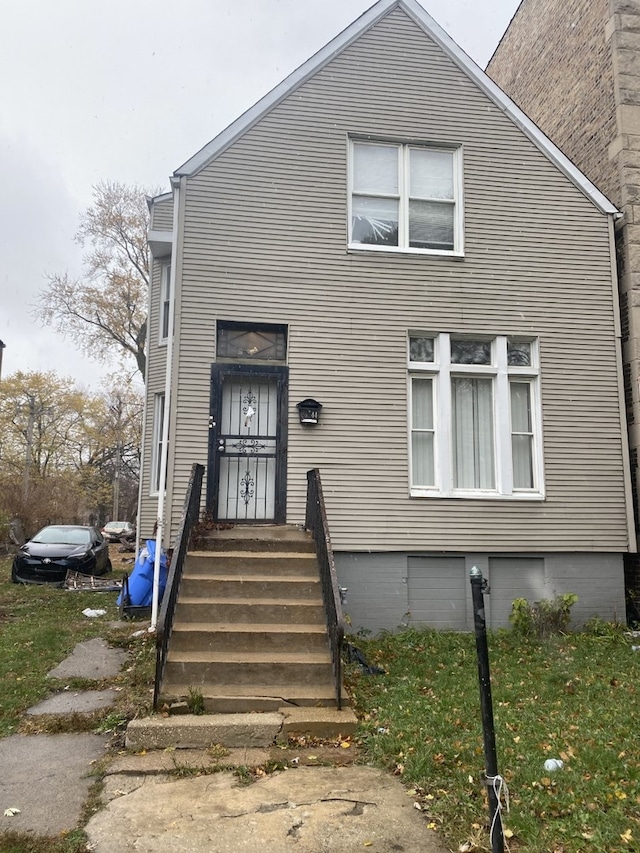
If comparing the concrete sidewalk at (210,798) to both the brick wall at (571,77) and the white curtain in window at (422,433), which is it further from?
the brick wall at (571,77)

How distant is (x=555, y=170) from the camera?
380 inches

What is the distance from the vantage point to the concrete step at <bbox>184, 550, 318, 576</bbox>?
22.5 ft

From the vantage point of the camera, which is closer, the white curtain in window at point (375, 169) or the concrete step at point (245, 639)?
the concrete step at point (245, 639)

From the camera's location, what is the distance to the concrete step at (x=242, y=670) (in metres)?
5.56

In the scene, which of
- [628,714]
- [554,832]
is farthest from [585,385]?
[554,832]

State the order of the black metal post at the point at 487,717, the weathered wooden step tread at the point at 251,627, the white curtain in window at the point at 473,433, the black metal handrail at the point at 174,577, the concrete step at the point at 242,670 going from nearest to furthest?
the black metal post at the point at 487,717 → the black metal handrail at the point at 174,577 → the concrete step at the point at 242,670 → the weathered wooden step tread at the point at 251,627 → the white curtain in window at the point at 473,433

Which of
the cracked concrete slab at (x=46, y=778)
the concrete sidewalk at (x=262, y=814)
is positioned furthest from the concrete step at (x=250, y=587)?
the concrete sidewalk at (x=262, y=814)

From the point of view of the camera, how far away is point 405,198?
30.6ft

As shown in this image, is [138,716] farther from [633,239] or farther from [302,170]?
[633,239]

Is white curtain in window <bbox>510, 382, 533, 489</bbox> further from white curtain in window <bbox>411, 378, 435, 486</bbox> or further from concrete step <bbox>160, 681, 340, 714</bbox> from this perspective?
concrete step <bbox>160, 681, 340, 714</bbox>

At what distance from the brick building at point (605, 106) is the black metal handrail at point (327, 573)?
485cm

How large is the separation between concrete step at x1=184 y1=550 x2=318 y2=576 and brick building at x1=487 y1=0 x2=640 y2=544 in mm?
5275

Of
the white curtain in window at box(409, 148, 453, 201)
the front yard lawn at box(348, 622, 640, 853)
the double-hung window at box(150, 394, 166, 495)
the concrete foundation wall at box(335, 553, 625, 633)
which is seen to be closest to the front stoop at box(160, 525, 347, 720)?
the front yard lawn at box(348, 622, 640, 853)

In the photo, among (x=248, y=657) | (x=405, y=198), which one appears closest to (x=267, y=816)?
(x=248, y=657)
